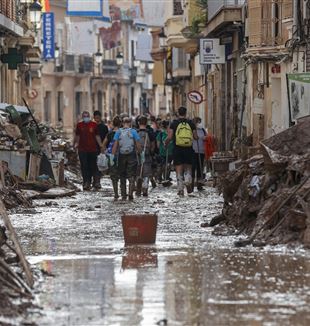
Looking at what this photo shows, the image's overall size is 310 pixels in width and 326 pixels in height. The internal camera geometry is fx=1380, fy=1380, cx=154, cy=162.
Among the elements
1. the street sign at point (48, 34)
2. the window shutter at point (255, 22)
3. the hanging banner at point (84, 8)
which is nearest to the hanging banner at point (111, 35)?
the hanging banner at point (84, 8)

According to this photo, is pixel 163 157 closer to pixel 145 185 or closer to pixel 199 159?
pixel 199 159

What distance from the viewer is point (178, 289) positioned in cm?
1179

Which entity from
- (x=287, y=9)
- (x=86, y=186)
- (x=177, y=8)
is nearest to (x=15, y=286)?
(x=86, y=186)

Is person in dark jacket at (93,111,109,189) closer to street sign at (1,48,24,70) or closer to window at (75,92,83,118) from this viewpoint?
street sign at (1,48,24,70)

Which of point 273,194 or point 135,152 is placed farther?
point 135,152

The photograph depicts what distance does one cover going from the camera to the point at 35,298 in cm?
1117

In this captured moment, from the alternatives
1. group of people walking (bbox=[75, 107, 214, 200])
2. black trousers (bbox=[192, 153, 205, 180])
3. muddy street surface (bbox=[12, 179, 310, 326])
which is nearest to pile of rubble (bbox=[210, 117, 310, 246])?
muddy street surface (bbox=[12, 179, 310, 326])

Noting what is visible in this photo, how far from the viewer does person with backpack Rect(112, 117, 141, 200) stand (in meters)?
25.1

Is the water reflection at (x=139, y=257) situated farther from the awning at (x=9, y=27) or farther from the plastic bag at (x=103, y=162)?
the awning at (x=9, y=27)

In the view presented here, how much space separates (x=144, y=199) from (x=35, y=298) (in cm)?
1462

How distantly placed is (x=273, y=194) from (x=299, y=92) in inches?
371

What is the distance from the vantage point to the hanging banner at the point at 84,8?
6440 cm

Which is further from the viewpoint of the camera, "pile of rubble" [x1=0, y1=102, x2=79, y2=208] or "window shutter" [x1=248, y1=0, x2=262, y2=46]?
"window shutter" [x1=248, y1=0, x2=262, y2=46]

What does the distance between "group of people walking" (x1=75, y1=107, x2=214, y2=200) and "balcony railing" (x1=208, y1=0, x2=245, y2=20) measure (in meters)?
7.76
